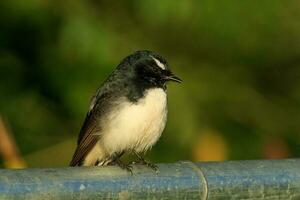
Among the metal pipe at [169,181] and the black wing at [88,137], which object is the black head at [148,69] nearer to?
the black wing at [88,137]

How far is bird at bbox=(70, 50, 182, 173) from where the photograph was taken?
214 inches

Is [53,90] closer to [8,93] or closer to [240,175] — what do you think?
[8,93]

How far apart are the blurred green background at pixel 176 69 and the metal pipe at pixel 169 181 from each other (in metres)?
2.57

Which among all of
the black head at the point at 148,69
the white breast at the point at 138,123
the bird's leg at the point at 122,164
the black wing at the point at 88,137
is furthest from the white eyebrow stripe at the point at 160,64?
the bird's leg at the point at 122,164

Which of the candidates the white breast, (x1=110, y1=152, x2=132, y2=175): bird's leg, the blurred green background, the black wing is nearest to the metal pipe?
(x1=110, y1=152, x2=132, y2=175): bird's leg

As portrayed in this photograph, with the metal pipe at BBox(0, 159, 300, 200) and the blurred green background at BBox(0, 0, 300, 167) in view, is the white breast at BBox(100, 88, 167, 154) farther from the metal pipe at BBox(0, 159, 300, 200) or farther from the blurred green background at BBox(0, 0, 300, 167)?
the metal pipe at BBox(0, 159, 300, 200)

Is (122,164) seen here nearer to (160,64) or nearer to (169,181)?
(169,181)

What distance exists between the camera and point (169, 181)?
324 cm

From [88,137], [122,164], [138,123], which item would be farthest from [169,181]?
[88,137]

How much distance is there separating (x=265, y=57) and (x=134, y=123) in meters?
1.86

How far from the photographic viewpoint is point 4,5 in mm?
6297

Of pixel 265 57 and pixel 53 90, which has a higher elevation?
pixel 265 57

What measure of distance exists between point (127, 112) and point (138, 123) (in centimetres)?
10

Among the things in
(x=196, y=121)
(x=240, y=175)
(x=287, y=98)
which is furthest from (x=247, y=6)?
(x=240, y=175)
